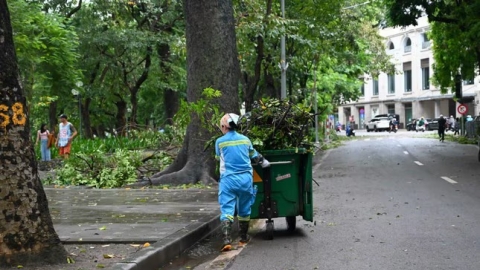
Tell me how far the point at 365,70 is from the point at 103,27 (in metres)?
20.6

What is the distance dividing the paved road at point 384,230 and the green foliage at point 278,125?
1.32m

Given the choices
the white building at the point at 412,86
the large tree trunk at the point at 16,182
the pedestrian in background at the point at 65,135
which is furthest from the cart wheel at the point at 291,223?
the white building at the point at 412,86

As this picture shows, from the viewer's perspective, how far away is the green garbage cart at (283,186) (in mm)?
8555

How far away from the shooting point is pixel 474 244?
24.9 ft

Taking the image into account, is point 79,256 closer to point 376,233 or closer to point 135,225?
point 135,225

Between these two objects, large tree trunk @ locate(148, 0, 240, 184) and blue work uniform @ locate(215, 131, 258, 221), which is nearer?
blue work uniform @ locate(215, 131, 258, 221)

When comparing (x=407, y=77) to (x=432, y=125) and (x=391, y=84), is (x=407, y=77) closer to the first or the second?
(x=391, y=84)

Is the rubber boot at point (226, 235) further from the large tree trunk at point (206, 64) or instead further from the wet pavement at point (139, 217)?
Answer: the large tree trunk at point (206, 64)

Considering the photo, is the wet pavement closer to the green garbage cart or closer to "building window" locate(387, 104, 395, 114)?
the green garbage cart

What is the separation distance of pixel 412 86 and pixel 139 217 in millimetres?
66570

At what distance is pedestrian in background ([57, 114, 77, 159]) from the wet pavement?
18.4 ft

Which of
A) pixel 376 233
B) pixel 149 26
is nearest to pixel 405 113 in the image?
pixel 149 26

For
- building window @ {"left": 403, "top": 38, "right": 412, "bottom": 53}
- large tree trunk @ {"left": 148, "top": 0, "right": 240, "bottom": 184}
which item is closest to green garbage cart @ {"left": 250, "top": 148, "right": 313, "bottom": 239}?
large tree trunk @ {"left": 148, "top": 0, "right": 240, "bottom": 184}

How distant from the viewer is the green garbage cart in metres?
8.55
